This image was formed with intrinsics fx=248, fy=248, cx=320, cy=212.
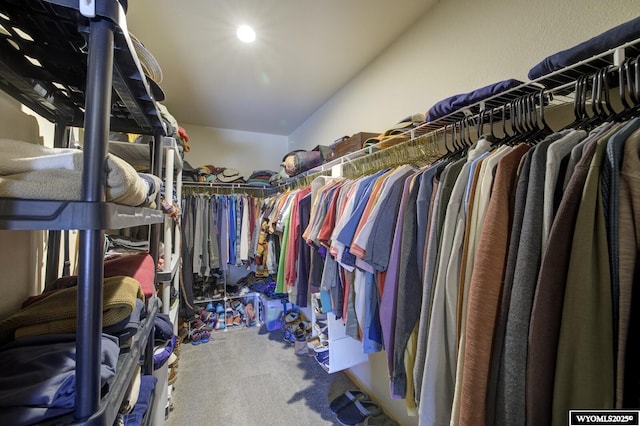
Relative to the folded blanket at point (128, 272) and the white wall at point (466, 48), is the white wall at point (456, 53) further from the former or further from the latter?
the folded blanket at point (128, 272)

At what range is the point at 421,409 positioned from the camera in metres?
0.69

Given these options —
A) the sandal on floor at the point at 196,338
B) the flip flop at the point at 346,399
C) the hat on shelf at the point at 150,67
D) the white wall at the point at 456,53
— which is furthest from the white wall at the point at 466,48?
the sandal on floor at the point at 196,338

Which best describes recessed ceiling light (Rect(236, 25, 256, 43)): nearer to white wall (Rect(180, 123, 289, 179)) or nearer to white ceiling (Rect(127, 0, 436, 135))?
white ceiling (Rect(127, 0, 436, 135))

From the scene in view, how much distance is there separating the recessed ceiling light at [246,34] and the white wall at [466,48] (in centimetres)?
91

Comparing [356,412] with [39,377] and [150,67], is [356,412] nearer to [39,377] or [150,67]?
[39,377]

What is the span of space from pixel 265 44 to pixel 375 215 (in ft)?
4.99

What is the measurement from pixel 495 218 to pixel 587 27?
0.90 metres

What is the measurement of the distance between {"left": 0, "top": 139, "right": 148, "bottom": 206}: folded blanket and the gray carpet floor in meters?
1.79

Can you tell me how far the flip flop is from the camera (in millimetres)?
1696

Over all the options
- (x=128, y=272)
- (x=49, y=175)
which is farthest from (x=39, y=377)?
(x=128, y=272)

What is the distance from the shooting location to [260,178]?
10.8ft

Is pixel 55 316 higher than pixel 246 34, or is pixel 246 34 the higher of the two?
pixel 246 34

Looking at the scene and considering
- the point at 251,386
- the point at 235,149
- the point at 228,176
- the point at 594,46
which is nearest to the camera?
the point at 594,46

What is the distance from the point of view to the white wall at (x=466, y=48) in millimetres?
914
